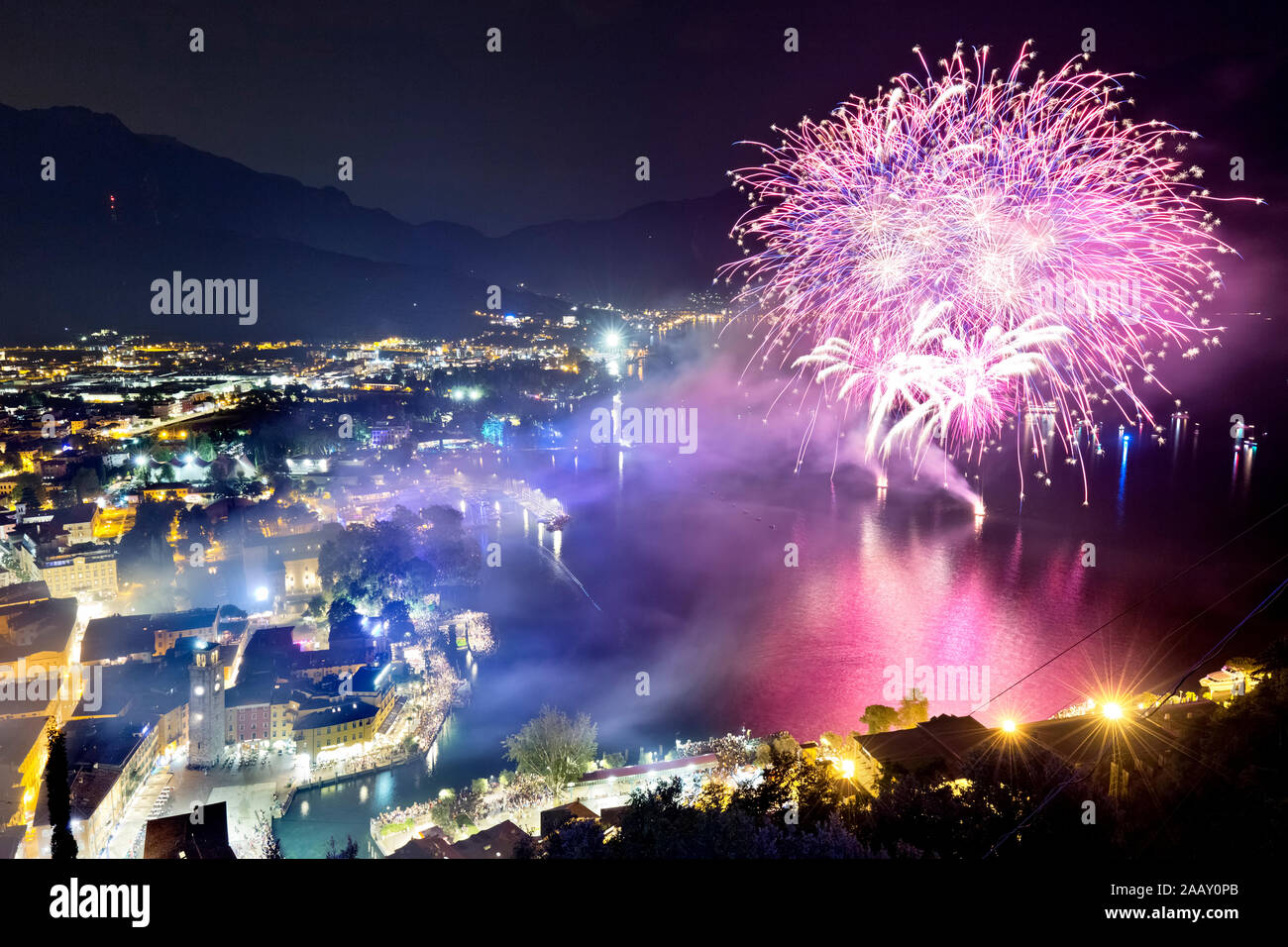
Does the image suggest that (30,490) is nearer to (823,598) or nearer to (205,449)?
(205,449)

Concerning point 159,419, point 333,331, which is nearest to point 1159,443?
point 159,419

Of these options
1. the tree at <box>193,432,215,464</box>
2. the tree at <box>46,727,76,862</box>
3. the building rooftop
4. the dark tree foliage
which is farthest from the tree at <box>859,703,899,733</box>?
the tree at <box>193,432,215,464</box>

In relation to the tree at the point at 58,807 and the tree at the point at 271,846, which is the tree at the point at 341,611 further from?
the tree at the point at 58,807

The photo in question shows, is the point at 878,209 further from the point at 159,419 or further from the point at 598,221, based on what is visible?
the point at 598,221

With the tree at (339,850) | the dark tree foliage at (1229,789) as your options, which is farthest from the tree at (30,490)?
the dark tree foliage at (1229,789)

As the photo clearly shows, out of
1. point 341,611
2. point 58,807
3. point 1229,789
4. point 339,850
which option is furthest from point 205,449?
point 1229,789

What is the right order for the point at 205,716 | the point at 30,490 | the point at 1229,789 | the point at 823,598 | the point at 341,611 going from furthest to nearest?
the point at 30,490 → the point at 823,598 → the point at 341,611 → the point at 205,716 → the point at 1229,789

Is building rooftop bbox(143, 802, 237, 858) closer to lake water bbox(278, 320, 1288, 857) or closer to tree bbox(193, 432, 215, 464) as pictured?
lake water bbox(278, 320, 1288, 857)

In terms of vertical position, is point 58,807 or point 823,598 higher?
point 58,807
